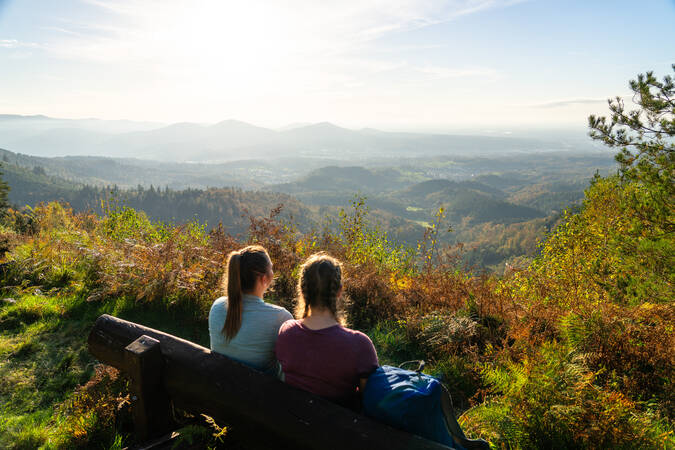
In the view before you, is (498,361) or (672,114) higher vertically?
(672,114)

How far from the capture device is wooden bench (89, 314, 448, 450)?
1.88 metres

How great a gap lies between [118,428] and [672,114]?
337 inches

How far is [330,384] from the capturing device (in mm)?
2311

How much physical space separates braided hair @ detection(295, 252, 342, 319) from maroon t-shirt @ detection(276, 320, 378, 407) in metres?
0.17

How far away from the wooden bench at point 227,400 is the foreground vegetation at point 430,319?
0.72 feet

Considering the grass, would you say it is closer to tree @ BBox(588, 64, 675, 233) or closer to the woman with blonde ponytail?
the woman with blonde ponytail

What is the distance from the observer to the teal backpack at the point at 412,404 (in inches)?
78.4

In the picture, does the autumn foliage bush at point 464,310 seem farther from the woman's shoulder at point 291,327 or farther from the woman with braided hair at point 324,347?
the woman's shoulder at point 291,327

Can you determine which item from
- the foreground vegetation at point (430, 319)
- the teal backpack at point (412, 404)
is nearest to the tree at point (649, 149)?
the foreground vegetation at point (430, 319)

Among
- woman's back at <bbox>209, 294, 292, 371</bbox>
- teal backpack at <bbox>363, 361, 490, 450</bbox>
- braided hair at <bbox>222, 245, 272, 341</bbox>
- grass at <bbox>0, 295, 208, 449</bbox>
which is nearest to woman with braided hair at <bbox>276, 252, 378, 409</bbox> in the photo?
teal backpack at <bbox>363, 361, 490, 450</bbox>

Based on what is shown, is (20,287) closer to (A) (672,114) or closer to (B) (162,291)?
(B) (162,291)

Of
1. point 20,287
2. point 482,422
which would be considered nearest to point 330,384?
point 482,422

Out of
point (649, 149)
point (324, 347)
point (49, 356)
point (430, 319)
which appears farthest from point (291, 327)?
point (649, 149)

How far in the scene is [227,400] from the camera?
229cm
